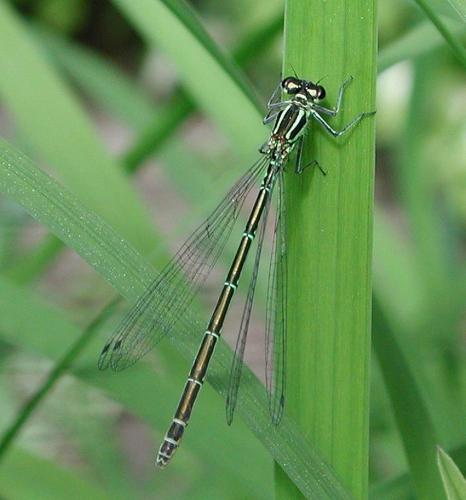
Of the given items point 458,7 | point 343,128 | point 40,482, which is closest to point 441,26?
point 458,7

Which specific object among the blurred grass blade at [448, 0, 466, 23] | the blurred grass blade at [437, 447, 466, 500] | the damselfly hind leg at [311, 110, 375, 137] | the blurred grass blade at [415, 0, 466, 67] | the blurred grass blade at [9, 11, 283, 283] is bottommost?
the blurred grass blade at [437, 447, 466, 500]

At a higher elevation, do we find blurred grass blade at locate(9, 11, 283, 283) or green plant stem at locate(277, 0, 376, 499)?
blurred grass blade at locate(9, 11, 283, 283)

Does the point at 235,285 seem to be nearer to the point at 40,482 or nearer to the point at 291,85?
the point at 291,85

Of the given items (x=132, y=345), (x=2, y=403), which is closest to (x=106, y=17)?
(x=2, y=403)

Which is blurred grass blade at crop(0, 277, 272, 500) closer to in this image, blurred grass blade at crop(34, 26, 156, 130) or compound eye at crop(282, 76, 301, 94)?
compound eye at crop(282, 76, 301, 94)

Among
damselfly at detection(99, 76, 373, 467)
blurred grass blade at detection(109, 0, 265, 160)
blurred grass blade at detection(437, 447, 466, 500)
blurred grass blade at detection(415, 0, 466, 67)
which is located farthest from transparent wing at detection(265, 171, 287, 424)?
blurred grass blade at detection(109, 0, 265, 160)

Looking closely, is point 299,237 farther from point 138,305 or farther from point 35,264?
point 35,264

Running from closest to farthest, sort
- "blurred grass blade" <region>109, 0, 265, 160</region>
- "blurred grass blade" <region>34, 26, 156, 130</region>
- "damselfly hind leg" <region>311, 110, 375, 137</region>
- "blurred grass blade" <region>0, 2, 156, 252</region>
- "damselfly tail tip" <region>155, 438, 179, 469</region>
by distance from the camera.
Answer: "damselfly hind leg" <region>311, 110, 375, 137</region>
"damselfly tail tip" <region>155, 438, 179, 469</region>
"blurred grass blade" <region>109, 0, 265, 160</region>
"blurred grass blade" <region>0, 2, 156, 252</region>
"blurred grass blade" <region>34, 26, 156, 130</region>
